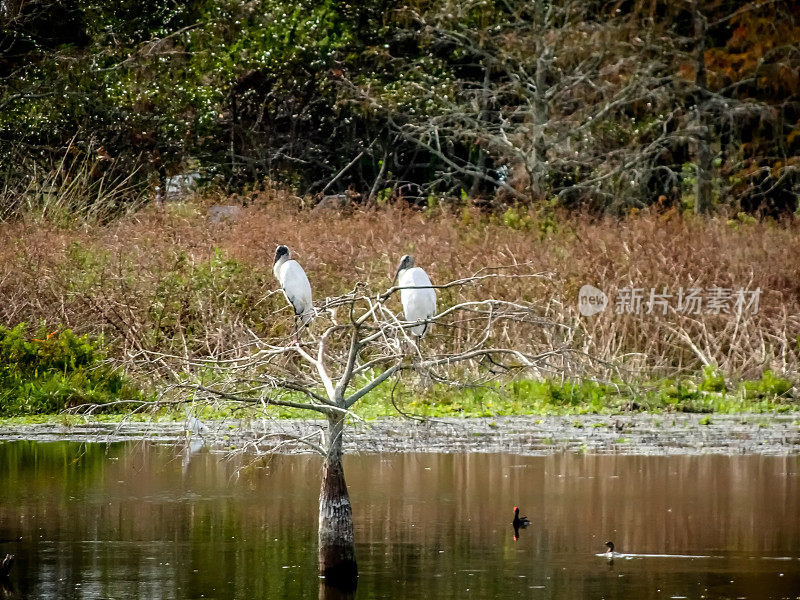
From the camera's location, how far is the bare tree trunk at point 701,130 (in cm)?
2339

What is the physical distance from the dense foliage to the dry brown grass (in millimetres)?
6236

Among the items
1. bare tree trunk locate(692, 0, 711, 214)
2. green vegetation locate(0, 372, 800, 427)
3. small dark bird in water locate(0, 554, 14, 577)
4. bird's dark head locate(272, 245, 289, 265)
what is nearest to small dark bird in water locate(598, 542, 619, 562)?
small dark bird in water locate(0, 554, 14, 577)

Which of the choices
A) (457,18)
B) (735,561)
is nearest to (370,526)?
(735,561)

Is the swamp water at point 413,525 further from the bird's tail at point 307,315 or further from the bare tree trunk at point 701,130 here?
the bare tree trunk at point 701,130

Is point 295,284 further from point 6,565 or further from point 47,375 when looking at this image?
point 47,375

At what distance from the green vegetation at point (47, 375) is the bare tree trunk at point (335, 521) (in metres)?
7.57

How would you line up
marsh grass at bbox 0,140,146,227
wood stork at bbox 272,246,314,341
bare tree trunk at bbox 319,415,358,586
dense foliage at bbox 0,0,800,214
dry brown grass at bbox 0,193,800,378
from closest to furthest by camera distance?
1. bare tree trunk at bbox 319,415,358,586
2. wood stork at bbox 272,246,314,341
3. dry brown grass at bbox 0,193,800,378
4. marsh grass at bbox 0,140,146,227
5. dense foliage at bbox 0,0,800,214

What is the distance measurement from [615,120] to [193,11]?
8343mm

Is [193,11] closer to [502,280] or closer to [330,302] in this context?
[502,280]

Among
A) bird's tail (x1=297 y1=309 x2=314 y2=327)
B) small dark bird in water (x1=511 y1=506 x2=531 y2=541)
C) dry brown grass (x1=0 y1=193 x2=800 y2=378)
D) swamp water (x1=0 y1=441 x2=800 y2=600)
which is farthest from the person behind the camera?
dry brown grass (x1=0 y1=193 x2=800 y2=378)

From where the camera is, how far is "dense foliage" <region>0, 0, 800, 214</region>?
24.8 metres

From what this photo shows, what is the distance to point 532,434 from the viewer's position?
14.1 m

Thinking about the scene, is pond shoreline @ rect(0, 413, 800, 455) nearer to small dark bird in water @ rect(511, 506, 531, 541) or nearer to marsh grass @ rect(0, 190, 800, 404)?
marsh grass @ rect(0, 190, 800, 404)

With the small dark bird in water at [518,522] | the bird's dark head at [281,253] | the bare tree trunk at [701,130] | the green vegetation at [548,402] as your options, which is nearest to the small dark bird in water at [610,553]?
the small dark bird in water at [518,522]
